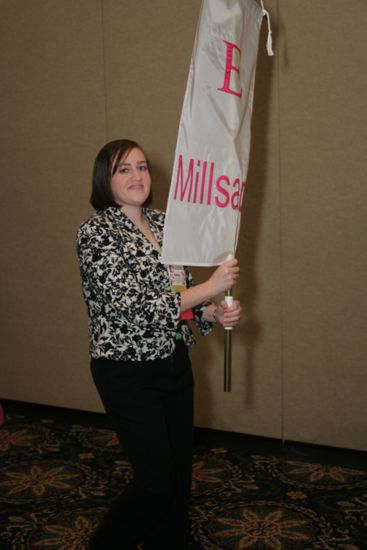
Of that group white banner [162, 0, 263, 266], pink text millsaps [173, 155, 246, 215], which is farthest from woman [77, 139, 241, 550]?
pink text millsaps [173, 155, 246, 215]

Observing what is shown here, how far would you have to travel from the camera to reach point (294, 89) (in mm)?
3387

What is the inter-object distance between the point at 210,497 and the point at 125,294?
1.31 m

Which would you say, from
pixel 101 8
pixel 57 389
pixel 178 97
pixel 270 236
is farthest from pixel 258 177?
pixel 57 389

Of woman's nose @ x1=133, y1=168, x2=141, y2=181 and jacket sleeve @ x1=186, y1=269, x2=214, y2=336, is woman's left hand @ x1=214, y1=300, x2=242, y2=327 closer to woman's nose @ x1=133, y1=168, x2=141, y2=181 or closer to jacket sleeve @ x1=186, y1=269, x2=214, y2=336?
jacket sleeve @ x1=186, y1=269, x2=214, y2=336

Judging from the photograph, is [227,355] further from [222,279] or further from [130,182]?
[130,182]

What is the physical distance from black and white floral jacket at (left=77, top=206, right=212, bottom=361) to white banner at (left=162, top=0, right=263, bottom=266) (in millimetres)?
107

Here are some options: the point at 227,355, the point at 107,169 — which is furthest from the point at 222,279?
the point at 107,169

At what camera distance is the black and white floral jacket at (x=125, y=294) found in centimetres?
197

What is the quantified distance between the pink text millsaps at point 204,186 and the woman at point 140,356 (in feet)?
0.68

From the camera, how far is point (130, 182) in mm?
2158

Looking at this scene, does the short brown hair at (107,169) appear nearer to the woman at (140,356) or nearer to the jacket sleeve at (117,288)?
the woman at (140,356)

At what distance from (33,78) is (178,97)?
1.08 meters

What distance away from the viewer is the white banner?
6.58 feet

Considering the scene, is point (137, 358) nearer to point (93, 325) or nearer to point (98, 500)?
point (93, 325)
